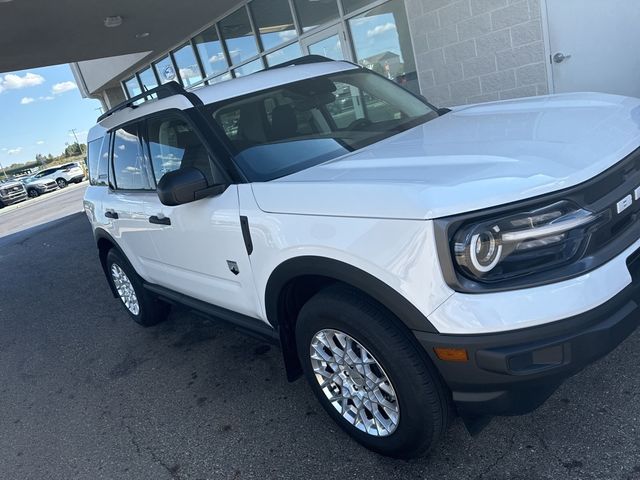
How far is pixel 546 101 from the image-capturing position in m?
3.01

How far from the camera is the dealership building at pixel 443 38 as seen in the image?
17.6 ft

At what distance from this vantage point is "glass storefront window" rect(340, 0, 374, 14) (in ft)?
24.5

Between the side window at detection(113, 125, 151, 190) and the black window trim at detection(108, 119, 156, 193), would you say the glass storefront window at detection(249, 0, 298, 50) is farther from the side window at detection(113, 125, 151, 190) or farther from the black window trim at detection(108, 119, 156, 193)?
the side window at detection(113, 125, 151, 190)

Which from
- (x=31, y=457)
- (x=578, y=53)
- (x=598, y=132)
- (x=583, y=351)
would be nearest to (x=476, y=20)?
(x=578, y=53)

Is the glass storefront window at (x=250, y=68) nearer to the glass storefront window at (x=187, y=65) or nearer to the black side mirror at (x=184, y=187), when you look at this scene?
the glass storefront window at (x=187, y=65)

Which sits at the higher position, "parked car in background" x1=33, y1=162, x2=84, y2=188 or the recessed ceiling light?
Answer: the recessed ceiling light

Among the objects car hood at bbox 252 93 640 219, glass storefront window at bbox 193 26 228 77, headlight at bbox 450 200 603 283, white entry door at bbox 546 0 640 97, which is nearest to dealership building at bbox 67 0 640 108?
white entry door at bbox 546 0 640 97

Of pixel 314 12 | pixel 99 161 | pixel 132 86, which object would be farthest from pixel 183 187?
pixel 132 86

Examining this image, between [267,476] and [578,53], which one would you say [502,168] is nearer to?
[267,476]

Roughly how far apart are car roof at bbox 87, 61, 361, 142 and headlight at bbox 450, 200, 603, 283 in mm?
1940

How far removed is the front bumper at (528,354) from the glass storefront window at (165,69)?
13.5 m

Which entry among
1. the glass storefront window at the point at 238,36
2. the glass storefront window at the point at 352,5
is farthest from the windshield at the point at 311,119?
the glass storefront window at the point at 238,36

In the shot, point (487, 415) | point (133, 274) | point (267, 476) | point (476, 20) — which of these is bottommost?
point (267, 476)

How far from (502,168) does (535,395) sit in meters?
0.87
